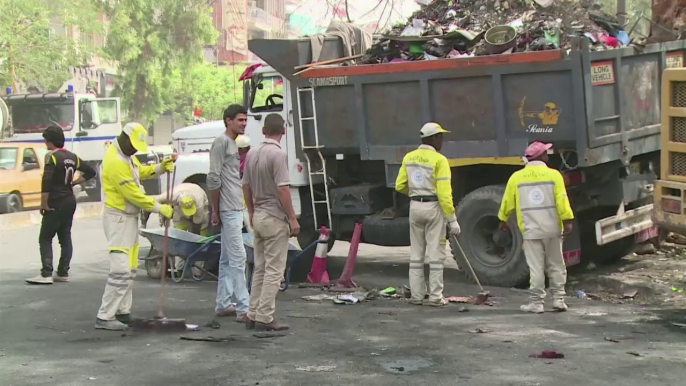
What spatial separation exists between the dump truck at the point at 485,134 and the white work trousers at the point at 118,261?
3.11 metres

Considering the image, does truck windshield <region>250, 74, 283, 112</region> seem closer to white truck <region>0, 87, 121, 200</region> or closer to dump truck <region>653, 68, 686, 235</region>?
dump truck <region>653, 68, 686, 235</region>

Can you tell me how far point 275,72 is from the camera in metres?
11.5

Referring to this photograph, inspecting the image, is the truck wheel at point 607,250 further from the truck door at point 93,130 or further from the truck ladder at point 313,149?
the truck door at point 93,130

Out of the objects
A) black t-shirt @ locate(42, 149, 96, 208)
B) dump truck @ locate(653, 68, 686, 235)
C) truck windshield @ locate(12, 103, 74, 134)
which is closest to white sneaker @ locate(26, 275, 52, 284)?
black t-shirt @ locate(42, 149, 96, 208)

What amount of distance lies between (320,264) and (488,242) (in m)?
1.86

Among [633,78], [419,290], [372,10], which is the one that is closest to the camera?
[419,290]

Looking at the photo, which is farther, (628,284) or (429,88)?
(429,88)

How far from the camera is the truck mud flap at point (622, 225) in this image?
9.12m

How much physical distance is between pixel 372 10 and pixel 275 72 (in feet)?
7.81

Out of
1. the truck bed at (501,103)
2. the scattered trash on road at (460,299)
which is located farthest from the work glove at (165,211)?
the truck bed at (501,103)

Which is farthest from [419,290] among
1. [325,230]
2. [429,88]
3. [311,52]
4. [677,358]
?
[311,52]

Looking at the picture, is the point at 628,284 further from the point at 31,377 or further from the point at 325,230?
the point at 31,377

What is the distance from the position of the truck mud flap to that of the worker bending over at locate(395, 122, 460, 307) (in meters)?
1.73

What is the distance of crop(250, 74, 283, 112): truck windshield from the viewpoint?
11.4 metres
